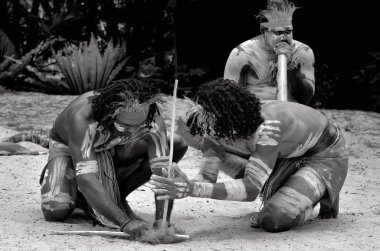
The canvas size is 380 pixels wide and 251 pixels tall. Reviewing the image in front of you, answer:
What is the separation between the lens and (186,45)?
10453 millimetres

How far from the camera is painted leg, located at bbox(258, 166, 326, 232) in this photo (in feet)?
12.7

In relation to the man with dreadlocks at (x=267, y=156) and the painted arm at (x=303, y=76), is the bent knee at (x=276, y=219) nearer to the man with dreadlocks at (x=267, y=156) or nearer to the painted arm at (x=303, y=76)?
the man with dreadlocks at (x=267, y=156)

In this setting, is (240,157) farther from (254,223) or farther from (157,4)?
(157,4)

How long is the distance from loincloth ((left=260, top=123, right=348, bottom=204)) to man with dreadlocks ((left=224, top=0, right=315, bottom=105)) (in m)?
1.05

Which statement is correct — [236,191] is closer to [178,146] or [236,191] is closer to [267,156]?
[267,156]

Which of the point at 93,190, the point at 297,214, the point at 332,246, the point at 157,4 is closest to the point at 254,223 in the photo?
the point at 297,214

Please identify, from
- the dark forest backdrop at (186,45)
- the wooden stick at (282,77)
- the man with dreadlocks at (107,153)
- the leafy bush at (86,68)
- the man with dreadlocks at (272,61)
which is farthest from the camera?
the dark forest backdrop at (186,45)

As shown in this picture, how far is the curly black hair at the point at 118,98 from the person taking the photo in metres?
3.68

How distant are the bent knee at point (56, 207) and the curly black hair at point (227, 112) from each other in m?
0.87

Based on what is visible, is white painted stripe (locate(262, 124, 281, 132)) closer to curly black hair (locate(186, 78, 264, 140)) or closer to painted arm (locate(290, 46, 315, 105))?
curly black hair (locate(186, 78, 264, 140))

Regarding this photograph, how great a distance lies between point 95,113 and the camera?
3.80 m

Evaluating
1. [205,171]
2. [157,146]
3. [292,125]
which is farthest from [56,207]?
[292,125]

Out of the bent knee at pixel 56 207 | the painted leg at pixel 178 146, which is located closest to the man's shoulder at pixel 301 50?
the painted leg at pixel 178 146

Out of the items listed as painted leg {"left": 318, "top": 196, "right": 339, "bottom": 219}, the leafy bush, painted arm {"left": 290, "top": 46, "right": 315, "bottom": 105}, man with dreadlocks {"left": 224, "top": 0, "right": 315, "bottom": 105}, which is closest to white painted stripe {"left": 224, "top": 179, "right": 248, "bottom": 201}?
A: painted leg {"left": 318, "top": 196, "right": 339, "bottom": 219}
